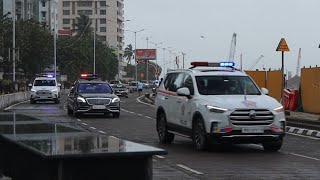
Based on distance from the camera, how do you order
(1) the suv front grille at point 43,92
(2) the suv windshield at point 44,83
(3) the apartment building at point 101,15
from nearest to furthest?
(1) the suv front grille at point 43,92, (2) the suv windshield at point 44,83, (3) the apartment building at point 101,15

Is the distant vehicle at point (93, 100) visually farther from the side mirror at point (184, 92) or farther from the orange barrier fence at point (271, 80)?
the side mirror at point (184, 92)

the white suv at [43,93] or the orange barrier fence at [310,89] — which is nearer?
the orange barrier fence at [310,89]

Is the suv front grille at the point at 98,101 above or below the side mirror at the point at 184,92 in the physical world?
below

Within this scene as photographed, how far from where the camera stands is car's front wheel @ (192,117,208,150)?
13195 mm

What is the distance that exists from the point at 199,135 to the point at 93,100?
40.6 ft

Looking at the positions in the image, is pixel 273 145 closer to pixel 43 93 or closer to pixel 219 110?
pixel 219 110

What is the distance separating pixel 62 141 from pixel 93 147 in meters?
0.57

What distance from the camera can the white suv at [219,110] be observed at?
12.8 m

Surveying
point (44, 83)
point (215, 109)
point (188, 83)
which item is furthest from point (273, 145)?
point (44, 83)

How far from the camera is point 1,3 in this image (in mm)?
109000

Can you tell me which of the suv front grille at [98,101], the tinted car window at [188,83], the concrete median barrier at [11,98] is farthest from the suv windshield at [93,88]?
the tinted car window at [188,83]

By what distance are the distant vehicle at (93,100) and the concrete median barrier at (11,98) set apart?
10379 mm

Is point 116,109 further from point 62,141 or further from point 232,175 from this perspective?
point 62,141

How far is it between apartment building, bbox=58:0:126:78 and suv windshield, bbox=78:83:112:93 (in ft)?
468
